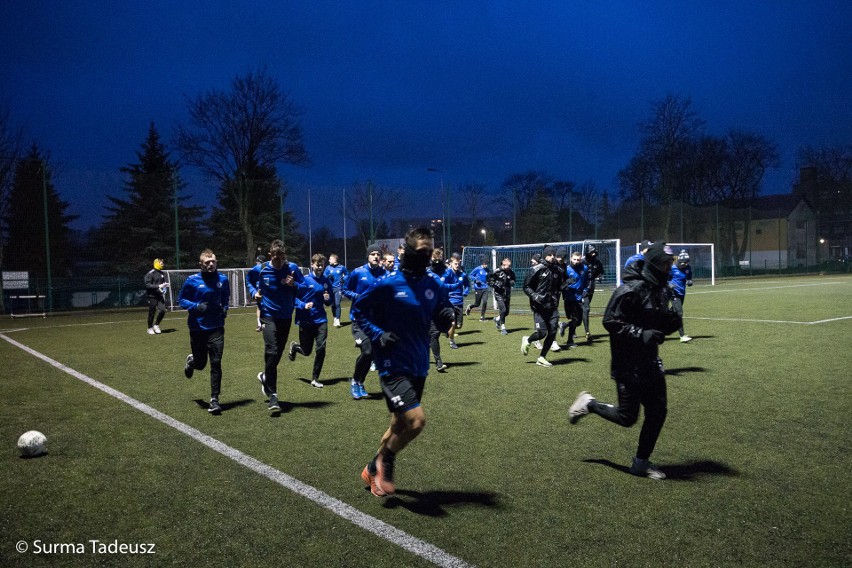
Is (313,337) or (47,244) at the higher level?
(47,244)

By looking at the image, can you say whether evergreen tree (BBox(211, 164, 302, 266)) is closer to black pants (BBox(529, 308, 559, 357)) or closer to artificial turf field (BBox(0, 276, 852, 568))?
artificial turf field (BBox(0, 276, 852, 568))

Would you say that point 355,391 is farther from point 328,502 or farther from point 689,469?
point 689,469

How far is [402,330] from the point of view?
507cm

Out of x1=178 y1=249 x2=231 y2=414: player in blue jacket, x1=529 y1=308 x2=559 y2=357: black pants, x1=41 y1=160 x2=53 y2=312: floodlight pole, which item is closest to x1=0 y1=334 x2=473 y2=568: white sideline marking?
x1=178 y1=249 x2=231 y2=414: player in blue jacket

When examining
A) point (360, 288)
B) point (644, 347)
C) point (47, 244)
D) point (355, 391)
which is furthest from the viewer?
point (47, 244)

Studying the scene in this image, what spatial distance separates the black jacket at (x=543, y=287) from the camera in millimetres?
11812

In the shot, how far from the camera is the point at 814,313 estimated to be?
830 inches

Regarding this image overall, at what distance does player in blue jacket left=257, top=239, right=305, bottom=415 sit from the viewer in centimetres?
848

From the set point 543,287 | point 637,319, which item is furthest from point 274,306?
point 543,287

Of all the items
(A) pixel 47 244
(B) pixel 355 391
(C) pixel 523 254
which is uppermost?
(A) pixel 47 244

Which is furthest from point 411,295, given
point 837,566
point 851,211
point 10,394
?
point 851,211

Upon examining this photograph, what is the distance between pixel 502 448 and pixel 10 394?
8343 millimetres

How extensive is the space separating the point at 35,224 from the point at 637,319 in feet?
105

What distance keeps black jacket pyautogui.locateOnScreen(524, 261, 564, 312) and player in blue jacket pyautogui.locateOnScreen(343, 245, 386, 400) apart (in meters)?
3.01
